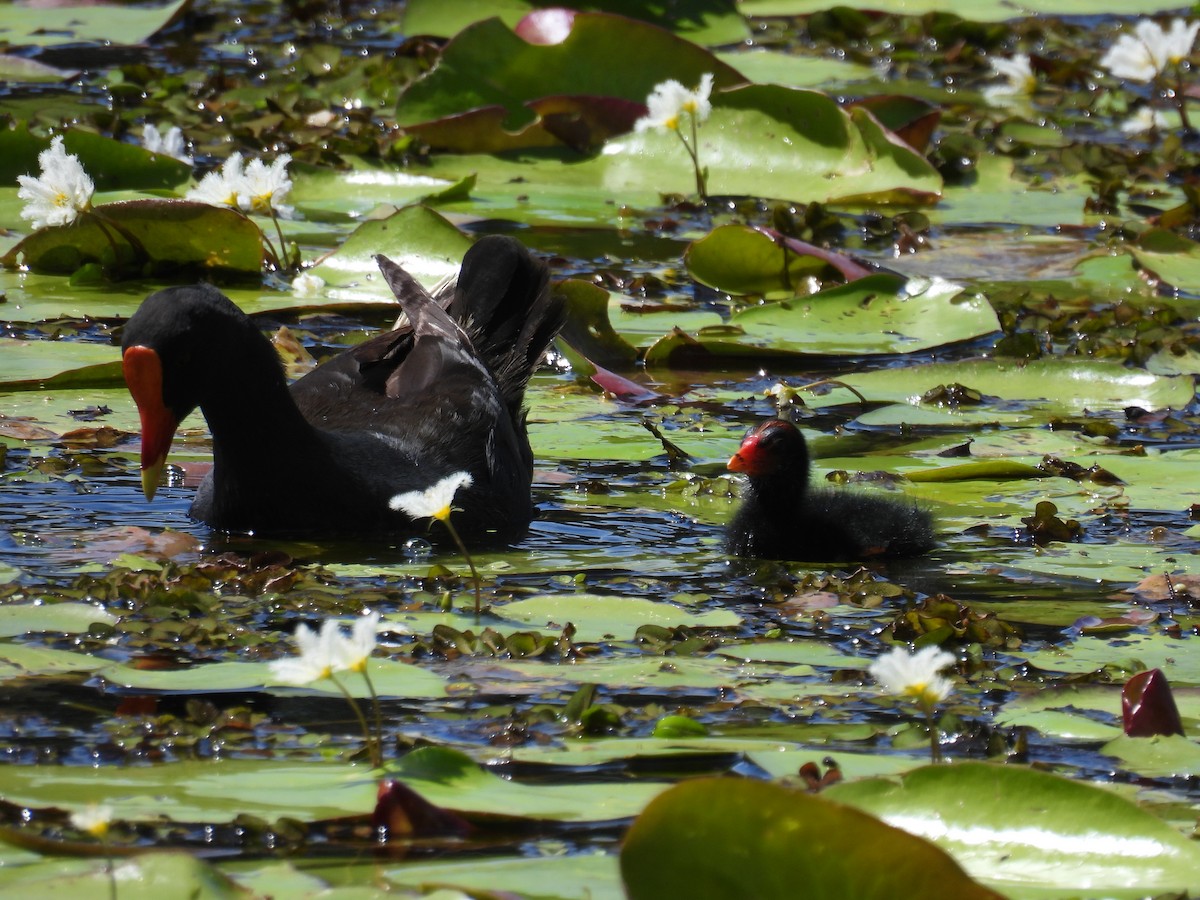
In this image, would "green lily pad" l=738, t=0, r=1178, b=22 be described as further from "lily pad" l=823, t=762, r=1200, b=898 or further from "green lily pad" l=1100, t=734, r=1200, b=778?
"lily pad" l=823, t=762, r=1200, b=898

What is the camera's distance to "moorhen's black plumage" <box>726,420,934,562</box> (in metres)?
4.66

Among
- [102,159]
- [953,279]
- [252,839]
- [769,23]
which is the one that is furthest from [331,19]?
[252,839]

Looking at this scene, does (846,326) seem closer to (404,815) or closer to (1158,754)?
(1158,754)

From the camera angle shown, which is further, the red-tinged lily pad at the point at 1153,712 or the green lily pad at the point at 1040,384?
the green lily pad at the point at 1040,384

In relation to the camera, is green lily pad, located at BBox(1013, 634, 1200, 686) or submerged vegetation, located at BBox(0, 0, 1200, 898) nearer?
submerged vegetation, located at BBox(0, 0, 1200, 898)

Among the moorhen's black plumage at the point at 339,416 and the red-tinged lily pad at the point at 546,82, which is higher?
the red-tinged lily pad at the point at 546,82

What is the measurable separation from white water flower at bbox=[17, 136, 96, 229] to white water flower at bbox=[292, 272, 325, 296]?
748 mm

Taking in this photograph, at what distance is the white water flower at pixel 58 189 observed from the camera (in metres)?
5.77

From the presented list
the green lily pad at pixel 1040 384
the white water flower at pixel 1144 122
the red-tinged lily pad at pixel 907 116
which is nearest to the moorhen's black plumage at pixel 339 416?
the green lily pad at pixel 1040 384

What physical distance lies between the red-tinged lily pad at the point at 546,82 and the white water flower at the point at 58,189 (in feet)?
8.08

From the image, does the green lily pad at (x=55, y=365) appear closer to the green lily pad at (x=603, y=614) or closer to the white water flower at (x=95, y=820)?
the green lily pad at (x=603, y=614)

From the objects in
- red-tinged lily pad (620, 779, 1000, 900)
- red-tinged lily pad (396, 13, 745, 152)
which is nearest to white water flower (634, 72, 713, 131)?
red-tinged lily pad (396, 13, 745, 152)

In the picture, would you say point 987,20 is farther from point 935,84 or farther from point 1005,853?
point 1005,853

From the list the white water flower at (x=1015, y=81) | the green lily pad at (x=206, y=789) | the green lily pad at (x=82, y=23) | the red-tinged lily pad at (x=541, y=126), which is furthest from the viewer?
the green lily pad at (x=82, y=23)
